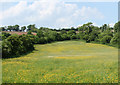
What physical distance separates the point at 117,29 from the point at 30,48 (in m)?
55.1

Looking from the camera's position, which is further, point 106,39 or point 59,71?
point 106,39

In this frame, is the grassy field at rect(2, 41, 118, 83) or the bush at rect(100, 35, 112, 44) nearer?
the grassy field at rect(2, 41, 118, 83)

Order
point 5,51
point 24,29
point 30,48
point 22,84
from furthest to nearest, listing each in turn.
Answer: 1. point 24,29
2. point 30,48
3. point 5,51
4. point 22,84

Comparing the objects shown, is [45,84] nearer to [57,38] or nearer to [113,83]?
[113,83]

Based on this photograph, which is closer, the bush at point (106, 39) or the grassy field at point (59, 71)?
the grassy field at point (59, 71)

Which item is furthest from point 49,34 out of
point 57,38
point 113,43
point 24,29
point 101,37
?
point 24,29

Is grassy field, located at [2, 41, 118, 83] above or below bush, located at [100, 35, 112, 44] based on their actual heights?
below

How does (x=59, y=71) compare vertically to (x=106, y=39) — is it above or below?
below

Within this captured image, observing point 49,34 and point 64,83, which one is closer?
point 64,83

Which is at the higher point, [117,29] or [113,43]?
[117,29]

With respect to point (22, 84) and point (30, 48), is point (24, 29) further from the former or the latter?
point (22, 84)

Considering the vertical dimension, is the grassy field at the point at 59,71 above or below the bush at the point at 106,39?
below

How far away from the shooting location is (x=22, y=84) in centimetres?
1057

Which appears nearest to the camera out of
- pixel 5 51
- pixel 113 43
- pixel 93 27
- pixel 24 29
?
pixel 5 51
